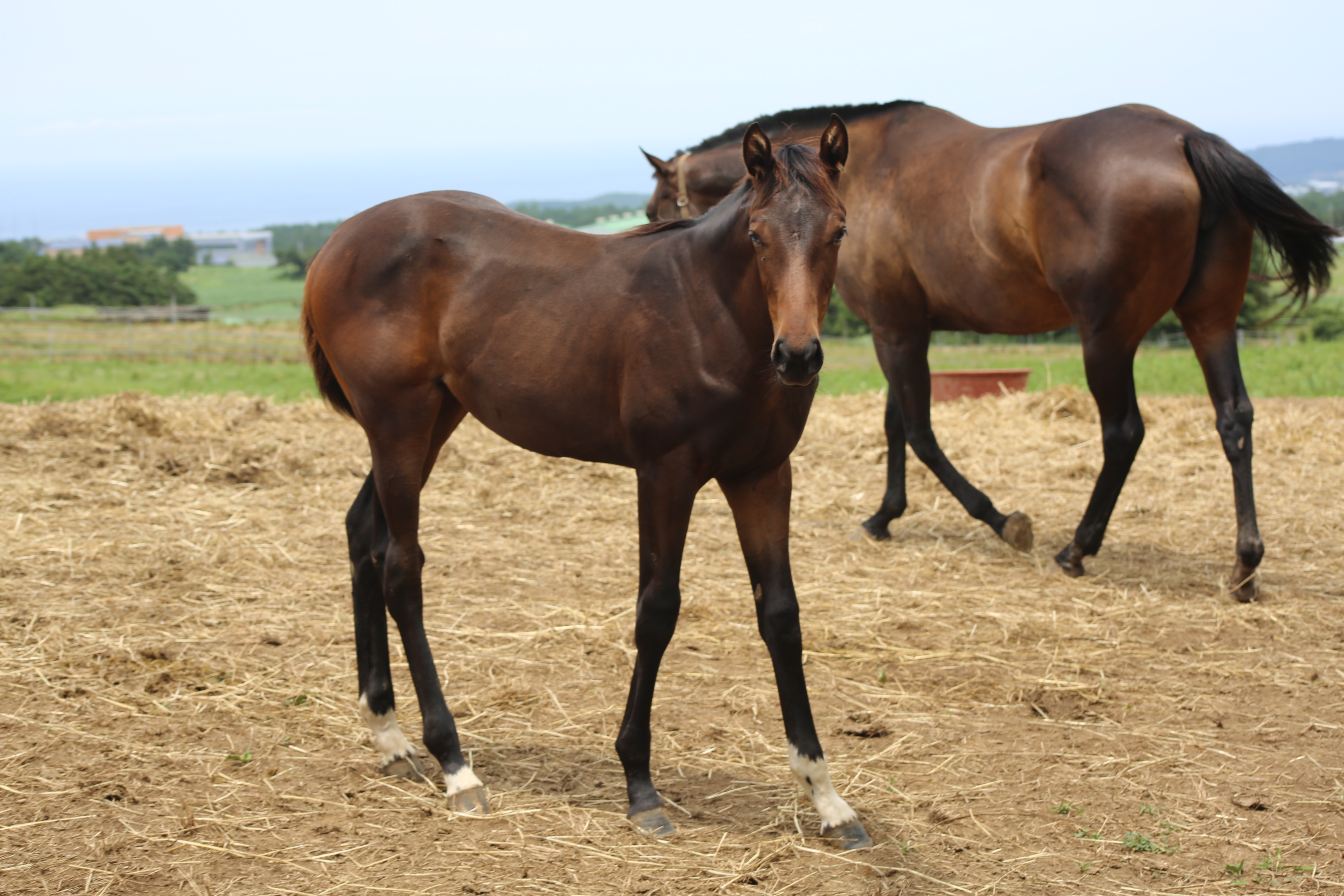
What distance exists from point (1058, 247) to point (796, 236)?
3.20 meters

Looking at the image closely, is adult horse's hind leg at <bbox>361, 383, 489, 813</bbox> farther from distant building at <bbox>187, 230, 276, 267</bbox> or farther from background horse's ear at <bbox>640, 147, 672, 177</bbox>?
distant building at <bbox>187, 230, 276, 267</bbox>

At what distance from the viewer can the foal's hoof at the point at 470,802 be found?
3305mm

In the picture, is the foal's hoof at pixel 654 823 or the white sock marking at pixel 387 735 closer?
the foal's hoof at pixel 654 823

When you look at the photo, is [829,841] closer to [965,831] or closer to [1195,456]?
[965,831]

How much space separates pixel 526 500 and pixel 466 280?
404 centimetres

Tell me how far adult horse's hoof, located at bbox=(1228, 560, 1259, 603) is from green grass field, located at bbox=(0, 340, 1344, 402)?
16.0ft

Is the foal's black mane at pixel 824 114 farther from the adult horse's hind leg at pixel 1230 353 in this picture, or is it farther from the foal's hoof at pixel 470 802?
the foal's hoof at pixel 470 802

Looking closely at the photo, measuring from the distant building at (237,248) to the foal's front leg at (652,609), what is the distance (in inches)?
3313

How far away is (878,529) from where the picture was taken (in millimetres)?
6719

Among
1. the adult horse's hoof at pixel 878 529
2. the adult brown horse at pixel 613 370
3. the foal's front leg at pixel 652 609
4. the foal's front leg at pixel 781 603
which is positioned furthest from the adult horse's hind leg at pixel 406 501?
the adult horse's hoof at pixel 878 529

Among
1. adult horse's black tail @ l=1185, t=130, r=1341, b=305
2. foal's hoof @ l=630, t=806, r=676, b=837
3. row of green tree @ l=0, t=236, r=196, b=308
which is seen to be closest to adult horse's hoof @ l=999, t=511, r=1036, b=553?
adult horse's black tail @ l=1185, t=130, r=1341, b=305

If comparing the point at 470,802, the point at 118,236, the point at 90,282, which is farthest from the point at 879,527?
the point at 118,236

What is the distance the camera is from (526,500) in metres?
7.46

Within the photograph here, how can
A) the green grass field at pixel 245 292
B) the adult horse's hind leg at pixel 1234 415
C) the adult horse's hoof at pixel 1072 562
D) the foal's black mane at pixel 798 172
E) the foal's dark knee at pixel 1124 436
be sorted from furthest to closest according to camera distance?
1. the green grass field at pixel 245 292
2. the adult horse's hoof at pixel 1072 562
3. the foal's dark knee at pixel 1124 436
4. the adult horse's hind leg at pixel 1234 415
5. the foal's black mane at pixel 798 172
